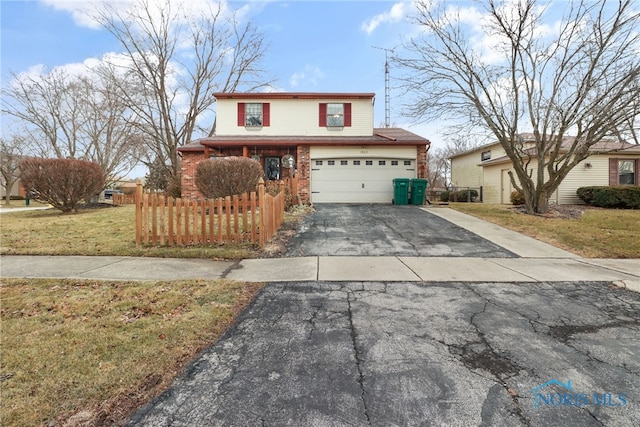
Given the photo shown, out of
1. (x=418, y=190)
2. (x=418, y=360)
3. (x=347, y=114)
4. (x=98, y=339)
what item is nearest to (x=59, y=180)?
(x=98, y=339)

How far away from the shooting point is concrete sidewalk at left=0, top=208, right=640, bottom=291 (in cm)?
468

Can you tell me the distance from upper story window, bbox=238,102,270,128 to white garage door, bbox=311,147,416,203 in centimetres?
400

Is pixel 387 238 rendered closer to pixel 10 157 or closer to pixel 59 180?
pixel 59 180

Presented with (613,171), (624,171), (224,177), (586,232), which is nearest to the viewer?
(586,232)

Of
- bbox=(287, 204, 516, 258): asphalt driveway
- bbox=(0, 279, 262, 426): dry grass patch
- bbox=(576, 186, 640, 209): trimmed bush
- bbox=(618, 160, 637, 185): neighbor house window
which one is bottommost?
bbox=(0, 279, 262, 426): dry grass patch

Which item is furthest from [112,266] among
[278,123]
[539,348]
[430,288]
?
[278,123]

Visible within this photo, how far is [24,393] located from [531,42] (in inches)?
604

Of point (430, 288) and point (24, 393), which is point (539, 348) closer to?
point (430, 288)

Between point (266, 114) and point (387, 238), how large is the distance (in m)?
12.2

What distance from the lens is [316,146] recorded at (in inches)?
607

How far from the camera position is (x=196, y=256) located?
5949mm

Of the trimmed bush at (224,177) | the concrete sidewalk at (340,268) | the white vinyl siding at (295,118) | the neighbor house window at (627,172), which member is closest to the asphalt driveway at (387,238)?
the concrete sidewalk at (340,268)

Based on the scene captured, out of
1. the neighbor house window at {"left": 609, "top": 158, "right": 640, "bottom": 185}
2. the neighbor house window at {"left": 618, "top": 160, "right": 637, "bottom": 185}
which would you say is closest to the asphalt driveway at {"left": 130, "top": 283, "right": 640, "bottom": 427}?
the neighbor house window at {"left": 609, "top": 158, "right": 640, "bottom": 185}

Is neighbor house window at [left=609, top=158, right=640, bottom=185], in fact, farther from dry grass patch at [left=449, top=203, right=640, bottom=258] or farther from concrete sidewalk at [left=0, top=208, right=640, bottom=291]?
concrete sidewalk at [left=0, top=208, right=640, bottom=291]
